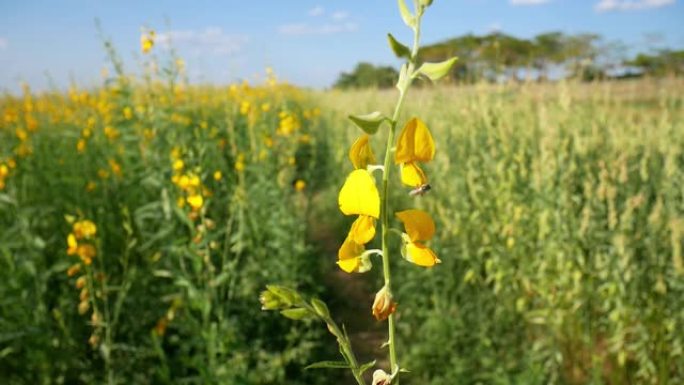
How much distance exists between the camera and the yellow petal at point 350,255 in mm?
704

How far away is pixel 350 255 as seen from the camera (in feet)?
2.35

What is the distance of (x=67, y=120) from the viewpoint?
5.37 m

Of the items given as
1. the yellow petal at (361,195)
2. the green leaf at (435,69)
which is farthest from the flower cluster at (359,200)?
the green leaf at (435,69)

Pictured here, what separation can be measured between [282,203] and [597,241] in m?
1.82

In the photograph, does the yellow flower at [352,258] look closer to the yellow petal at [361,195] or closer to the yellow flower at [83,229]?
the yellow petal at [361,195]

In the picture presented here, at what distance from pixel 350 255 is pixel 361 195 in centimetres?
11

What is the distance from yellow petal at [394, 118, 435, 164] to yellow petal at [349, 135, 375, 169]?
1.5 inches

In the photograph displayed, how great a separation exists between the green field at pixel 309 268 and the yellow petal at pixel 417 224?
68.7 inches

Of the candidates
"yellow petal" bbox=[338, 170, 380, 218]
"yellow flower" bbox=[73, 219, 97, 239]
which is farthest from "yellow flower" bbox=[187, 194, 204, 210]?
"yellow petal" bbox=[338, 170, 380, 218]

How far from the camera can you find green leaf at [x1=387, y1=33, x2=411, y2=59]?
600mm

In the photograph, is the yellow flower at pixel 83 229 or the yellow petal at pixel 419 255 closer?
the yellow petal at pixel 419 255

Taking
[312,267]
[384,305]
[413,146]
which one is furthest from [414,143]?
[312,267]

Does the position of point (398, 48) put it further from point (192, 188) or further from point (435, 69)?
point (192, 188)

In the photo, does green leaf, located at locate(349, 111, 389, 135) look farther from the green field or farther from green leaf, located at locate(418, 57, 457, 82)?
the green field
